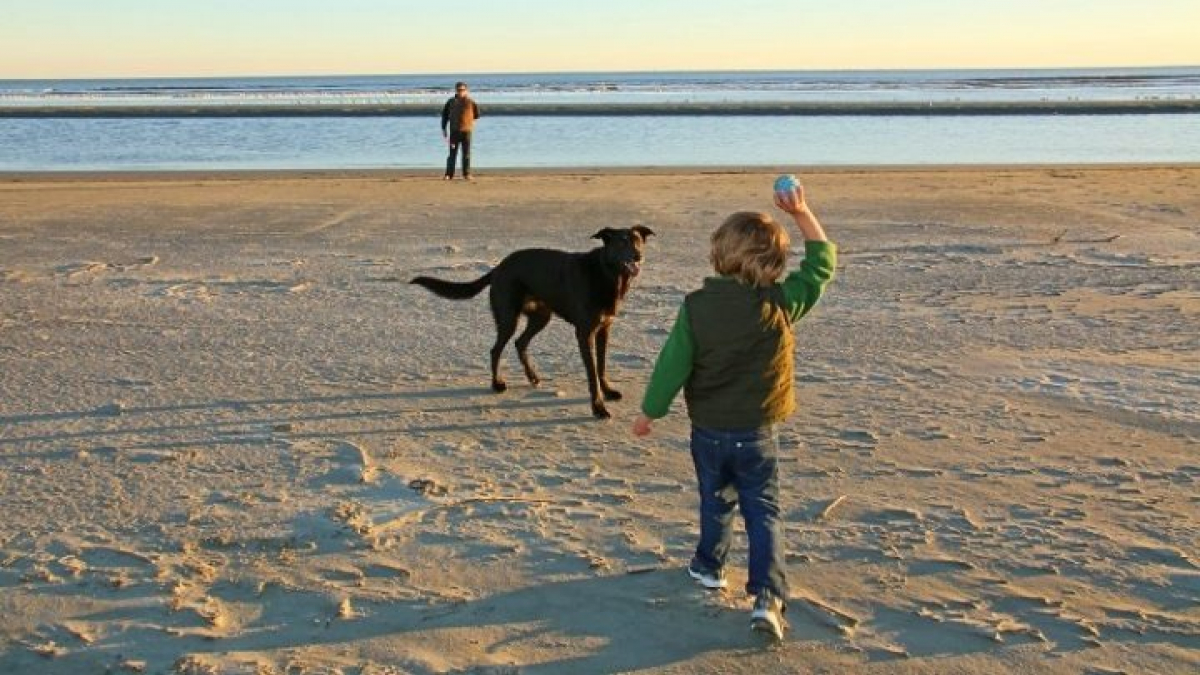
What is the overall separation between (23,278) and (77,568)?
7.20m

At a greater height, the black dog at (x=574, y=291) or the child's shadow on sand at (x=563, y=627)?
the black dog at (x=574, y=291)

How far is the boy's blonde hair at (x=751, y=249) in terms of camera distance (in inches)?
152

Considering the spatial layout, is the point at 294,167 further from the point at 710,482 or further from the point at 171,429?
the point at 710,482

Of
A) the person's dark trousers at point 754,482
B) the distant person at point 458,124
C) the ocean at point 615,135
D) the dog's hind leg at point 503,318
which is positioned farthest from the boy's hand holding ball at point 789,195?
the ocean at point 615,135

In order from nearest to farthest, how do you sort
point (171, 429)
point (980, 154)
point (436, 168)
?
point (171, 429)
point (436, 168)
point (980, 154)

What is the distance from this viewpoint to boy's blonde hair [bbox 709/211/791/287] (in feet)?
12.6

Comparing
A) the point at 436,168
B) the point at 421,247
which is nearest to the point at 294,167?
the point at 436,168

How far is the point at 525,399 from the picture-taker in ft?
23.1

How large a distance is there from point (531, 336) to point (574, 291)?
77cm

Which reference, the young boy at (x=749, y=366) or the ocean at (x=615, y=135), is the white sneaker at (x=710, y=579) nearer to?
the young boy at (x=749, y=366)

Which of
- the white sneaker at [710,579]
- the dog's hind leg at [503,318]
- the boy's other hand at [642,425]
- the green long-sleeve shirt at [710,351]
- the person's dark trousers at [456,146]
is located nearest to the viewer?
the green long-sleeve shirt at [710,351]

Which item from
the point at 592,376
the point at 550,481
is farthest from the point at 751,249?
the point at 592,376

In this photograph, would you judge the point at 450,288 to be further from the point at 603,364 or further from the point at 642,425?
the point at 642,425

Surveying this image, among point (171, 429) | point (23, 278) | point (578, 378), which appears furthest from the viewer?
point (23, 278)
